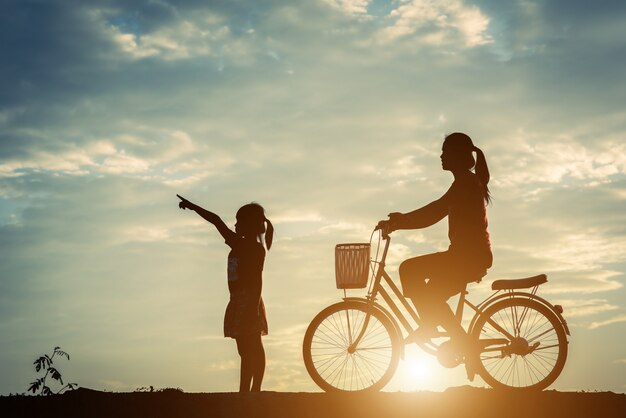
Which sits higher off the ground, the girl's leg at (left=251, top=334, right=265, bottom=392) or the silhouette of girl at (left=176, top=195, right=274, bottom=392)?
the silhouette of girl at (left=176, top=195, right=274, bottom=392)

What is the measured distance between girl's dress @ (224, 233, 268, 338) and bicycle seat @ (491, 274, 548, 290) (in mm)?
3029

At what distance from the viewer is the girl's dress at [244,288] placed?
10.5m

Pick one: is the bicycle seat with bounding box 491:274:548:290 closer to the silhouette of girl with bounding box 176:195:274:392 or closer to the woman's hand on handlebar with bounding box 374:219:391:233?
the woman's hand on handlebar with bounding box 374:219:391:233

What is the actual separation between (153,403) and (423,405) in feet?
10.7

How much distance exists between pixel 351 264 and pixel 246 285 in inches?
60.5

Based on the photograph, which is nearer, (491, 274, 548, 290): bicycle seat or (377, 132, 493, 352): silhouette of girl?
(377, 132, 493, 352): silhouette of girl

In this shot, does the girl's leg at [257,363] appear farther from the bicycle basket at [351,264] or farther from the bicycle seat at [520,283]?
the bicycle seat at [520,283]

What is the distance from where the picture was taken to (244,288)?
10.6m

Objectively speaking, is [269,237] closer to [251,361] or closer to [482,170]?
[251,361]

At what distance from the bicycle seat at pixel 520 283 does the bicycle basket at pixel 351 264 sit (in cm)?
168

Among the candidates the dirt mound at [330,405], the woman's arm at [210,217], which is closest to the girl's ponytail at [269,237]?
the woman's arm at [210,217]

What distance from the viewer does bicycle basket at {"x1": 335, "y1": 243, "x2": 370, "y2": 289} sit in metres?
9.87

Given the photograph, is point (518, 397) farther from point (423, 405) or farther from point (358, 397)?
point (358, 397)

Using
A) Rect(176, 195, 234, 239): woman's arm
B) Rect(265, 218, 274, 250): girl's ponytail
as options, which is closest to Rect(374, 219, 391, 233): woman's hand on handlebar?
Rect(265, 218, 274, 250): girl's ponytail
